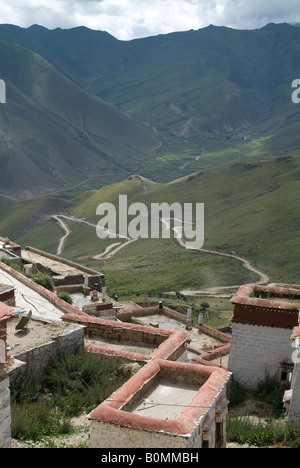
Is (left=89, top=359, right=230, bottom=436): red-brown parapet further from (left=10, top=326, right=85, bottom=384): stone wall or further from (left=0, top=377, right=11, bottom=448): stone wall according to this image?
(left=10, top=326, right=85, bottom=384): stone wall

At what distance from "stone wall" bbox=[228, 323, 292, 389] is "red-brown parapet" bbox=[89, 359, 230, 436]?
258 inches

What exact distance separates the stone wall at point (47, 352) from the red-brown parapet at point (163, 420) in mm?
2912

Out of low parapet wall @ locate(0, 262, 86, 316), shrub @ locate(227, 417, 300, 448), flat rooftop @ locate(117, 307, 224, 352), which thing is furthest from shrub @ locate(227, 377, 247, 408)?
flat rooftop @ locate(117, 307, 224, 352)

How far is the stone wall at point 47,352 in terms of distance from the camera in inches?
418

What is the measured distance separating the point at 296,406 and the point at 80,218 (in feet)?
370

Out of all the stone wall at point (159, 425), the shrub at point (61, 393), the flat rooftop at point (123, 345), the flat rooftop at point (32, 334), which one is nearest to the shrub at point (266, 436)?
the stone wall at point (159, 425)

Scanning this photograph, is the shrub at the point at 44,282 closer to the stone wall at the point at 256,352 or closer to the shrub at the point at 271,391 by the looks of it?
the stone wall at the point at 256,352

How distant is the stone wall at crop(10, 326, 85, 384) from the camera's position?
1062cm

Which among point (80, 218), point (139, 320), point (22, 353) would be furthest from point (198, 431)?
point (80, 218)

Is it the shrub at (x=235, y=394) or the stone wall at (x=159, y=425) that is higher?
the stone wall at (x=159, y=425)

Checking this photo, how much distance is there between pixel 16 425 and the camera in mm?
8719

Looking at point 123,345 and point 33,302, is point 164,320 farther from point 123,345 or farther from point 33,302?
point 123,345

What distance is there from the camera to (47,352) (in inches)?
440

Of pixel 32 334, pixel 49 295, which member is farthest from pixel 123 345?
pixel 49 295
